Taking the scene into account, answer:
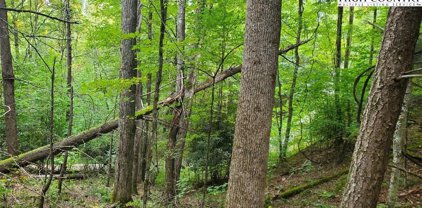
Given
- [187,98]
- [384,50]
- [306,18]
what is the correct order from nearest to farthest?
[384,50] → [187,98] → [306,18]

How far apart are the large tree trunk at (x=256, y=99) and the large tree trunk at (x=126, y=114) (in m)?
3.38

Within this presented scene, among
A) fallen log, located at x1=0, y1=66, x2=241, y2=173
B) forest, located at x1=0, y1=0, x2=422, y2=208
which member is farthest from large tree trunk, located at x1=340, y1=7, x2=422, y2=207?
fallen log, located at x1=0, y1=66, x2=241, y2=173

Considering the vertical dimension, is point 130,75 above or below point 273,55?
below

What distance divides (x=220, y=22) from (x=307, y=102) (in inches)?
189

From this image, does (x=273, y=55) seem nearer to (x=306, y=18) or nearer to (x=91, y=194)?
(x=306, y=18)

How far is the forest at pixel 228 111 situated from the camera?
307cm

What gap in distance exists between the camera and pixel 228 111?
9.13 meters

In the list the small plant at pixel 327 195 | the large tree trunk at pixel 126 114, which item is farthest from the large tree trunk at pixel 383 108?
the large tree trunk at pixel 126 114

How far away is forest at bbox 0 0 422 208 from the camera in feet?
10.1

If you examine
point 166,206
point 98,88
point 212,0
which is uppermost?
point 212,0

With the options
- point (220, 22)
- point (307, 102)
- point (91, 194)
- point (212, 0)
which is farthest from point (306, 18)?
point (91, 194)

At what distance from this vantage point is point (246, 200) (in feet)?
13.4

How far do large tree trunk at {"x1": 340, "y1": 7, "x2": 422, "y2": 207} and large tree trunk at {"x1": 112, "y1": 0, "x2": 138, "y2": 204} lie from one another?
4.85 meters

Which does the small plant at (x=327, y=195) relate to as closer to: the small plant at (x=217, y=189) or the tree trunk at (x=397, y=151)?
the tree trunk at (x=397, y=151)
